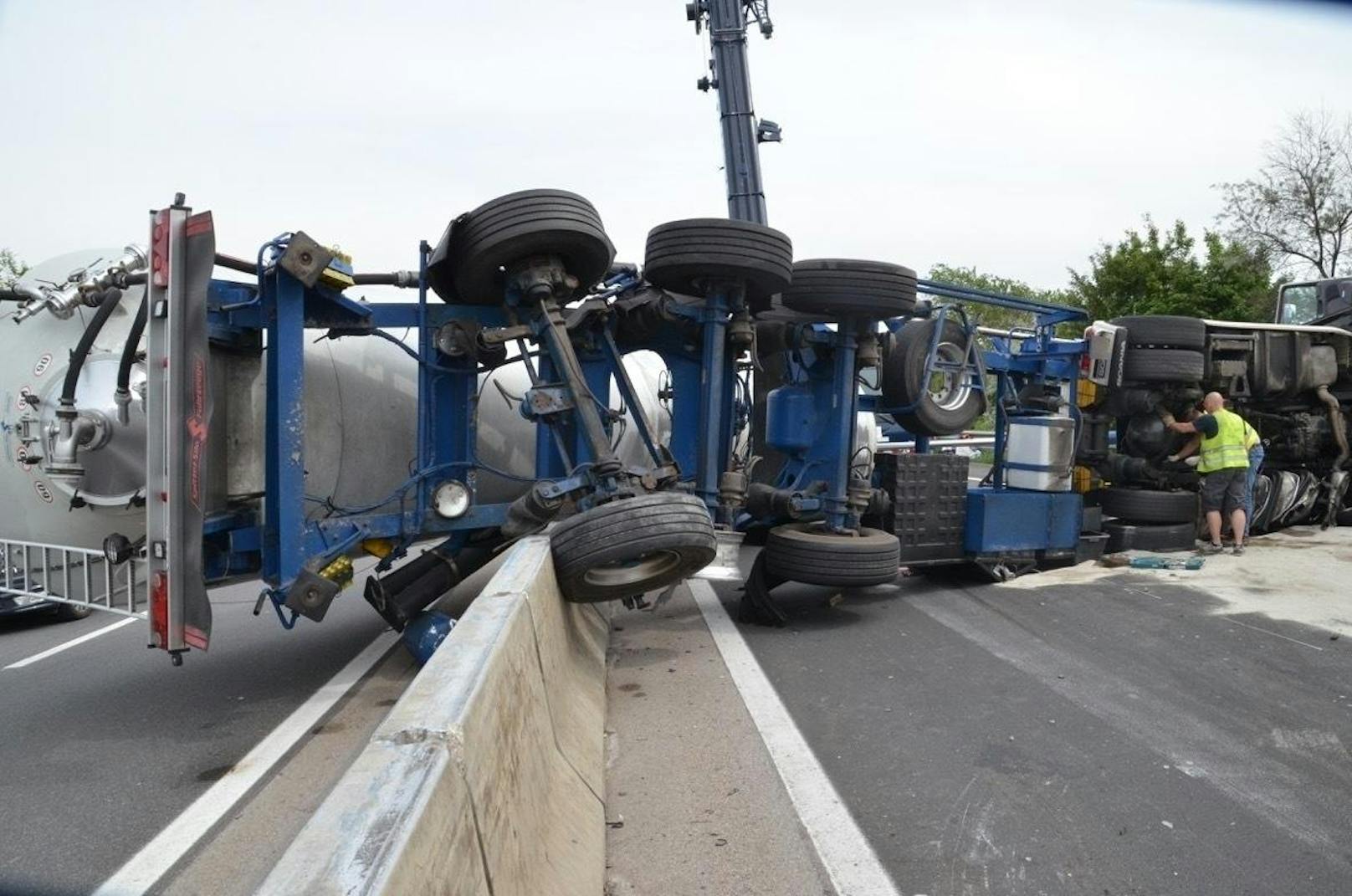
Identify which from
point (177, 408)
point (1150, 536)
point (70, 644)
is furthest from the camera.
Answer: point (1150, 536)

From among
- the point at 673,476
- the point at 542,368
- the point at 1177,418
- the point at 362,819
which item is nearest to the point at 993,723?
the point at 673,476

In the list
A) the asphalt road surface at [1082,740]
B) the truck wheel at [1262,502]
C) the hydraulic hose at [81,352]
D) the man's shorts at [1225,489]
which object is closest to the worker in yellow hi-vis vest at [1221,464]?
the man's shorts at [1225,489]

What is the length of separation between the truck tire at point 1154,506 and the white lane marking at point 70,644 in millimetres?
8423

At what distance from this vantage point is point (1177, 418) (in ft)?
31.2

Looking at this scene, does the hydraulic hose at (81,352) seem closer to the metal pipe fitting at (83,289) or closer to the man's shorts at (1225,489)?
the metal pipe fitting at (83,289)

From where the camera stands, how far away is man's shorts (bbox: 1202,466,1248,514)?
29.2ft

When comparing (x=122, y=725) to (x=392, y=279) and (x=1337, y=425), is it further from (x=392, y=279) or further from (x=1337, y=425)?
(x=1337, y=425)

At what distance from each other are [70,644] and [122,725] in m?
2.96

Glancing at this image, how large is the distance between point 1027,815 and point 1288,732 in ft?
5.65

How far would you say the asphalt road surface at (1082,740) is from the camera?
3.10m

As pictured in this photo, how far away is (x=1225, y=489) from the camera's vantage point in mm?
8953

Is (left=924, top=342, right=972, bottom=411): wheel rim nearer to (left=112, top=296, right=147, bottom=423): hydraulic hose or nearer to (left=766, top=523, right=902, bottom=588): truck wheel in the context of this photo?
(left=766, top=523, right=902, bottom=588): truck wheel

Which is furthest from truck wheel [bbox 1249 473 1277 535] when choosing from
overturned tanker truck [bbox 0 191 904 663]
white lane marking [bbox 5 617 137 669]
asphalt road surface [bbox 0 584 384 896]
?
white lane marking [bbox 5 617 137 669]

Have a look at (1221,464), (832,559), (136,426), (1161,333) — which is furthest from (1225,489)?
(136,426)
